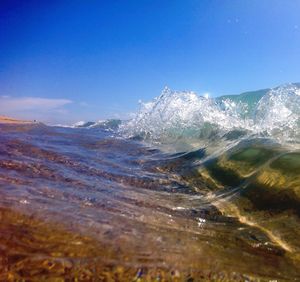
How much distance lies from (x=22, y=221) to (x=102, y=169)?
9.36ft

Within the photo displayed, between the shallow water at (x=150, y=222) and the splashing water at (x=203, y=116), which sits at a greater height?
the splashing water at (x=203, y=116)

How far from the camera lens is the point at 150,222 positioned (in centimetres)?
263

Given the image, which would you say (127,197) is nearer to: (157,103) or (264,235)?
(264,235)

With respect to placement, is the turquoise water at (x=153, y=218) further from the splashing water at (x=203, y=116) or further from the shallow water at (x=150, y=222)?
the splashing water at (x=203, y=116)

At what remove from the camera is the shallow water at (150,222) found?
71.7 inches

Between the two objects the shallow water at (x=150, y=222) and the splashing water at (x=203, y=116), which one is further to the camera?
the splashing water at (x=203, y=116)

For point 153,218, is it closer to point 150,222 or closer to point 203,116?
point 150,222

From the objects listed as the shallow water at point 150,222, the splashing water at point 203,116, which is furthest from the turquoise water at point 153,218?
the splashing water at point 203,116

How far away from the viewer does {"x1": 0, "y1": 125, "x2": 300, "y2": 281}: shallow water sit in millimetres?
1820

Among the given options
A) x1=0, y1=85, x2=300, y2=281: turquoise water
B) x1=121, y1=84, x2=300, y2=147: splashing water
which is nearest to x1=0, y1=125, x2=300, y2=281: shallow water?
x1=0, y1=85, x2=300, y2=281: turquoise water

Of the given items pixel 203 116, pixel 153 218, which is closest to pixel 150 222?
pixel 153 218

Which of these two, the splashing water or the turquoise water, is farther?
the splashing water

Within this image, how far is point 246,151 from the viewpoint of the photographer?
17.0 ft

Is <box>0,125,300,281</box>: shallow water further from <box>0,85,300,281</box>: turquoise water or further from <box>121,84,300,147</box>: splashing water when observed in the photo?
<box>121,84,300,147</box>: splashing water
